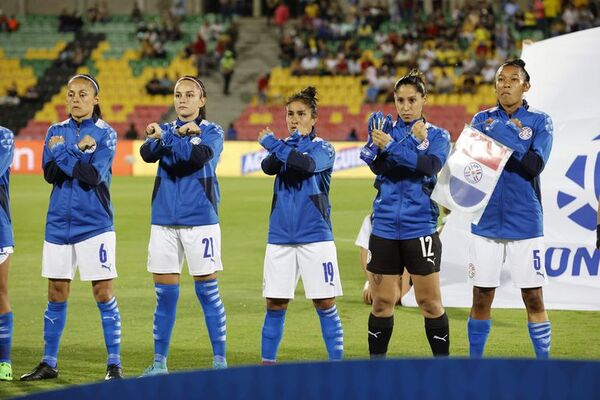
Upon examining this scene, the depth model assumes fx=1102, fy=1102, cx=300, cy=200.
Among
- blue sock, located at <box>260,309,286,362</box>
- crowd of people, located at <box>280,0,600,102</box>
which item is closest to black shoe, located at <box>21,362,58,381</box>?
blue sock, located at <box>260,309,286,362</box>

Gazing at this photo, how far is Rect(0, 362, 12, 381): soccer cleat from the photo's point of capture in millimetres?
6883

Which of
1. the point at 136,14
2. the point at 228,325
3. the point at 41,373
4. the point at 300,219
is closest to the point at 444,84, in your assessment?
the point at 136,14

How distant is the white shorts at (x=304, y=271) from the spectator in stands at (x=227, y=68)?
2574 cm

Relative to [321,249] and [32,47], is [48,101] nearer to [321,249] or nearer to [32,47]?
[32,47]

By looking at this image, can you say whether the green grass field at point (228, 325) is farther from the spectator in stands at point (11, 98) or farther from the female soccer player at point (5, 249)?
the spectator in stands at point (11, 98)

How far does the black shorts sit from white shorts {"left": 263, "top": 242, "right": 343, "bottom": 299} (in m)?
0.29

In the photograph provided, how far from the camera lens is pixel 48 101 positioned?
33.1 metres

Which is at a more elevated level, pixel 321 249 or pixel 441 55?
pixel 441 55

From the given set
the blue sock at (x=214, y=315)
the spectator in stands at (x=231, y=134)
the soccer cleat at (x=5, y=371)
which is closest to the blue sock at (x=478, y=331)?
the blue sock at (x=214, y=315)

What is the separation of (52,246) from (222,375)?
432 cm

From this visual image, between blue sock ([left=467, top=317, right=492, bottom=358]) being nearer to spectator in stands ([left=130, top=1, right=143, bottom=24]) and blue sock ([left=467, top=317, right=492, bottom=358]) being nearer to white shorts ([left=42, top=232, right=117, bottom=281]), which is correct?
white shorts ([left=42, top=232, right=117, bottom=281])

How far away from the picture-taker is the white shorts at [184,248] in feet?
23.0

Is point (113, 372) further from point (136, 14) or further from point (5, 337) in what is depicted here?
point (136, 14)

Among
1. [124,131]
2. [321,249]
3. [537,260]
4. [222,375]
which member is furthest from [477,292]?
[124,131]
